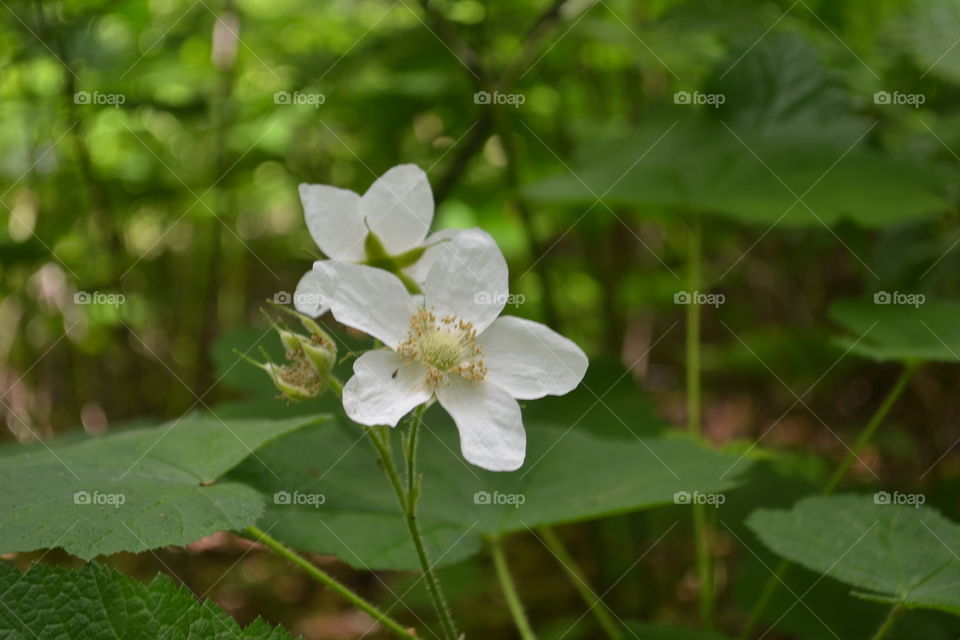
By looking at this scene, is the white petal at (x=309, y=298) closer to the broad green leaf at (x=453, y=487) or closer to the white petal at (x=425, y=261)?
the white petal at (x=425, y=261)

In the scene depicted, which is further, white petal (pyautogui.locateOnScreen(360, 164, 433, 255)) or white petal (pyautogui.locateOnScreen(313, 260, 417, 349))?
white petal (pyautogui.locateOnScreen(360, 164, 433, 255))

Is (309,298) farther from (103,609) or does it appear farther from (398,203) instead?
(103,609)

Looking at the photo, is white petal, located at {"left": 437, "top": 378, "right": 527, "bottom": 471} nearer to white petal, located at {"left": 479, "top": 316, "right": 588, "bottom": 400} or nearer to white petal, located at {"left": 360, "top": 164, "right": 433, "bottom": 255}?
white petal, located at {"left": 479, "top": 316, "right": 588, "bottom": 400}

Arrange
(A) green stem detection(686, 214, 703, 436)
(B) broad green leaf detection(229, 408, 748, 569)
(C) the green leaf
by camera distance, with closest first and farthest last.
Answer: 1. (B) broad green leaf detection(229, 408, 748, 569)
2. (C) the green leaf
3. (A) green stem detection(686, 214, 703, 436)

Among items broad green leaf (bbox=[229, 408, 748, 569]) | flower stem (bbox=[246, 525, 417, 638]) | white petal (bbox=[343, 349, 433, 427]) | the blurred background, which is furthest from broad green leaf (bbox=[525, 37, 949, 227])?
flower stem (bbox=[246, 525, 417, 638])

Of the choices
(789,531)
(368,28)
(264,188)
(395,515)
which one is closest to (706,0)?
(368,28)

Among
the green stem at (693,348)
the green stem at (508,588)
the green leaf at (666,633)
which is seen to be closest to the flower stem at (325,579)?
the green stem at (508,588)

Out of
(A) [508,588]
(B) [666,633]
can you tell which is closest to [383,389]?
(A) [508,588]
